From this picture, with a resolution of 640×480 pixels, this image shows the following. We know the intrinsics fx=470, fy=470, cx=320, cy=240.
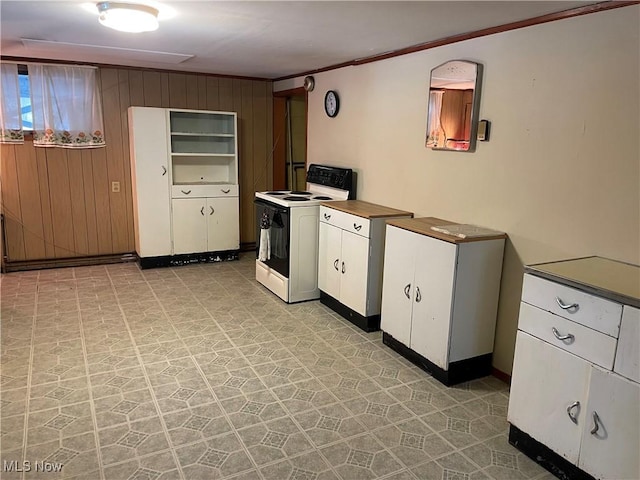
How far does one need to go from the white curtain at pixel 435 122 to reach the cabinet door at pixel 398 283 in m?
0.73

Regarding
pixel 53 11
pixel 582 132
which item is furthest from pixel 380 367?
pixel 53 11

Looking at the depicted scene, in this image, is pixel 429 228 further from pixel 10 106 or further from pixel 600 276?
pixel 10 106

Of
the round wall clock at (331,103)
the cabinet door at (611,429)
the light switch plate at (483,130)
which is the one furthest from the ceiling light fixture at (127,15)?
the cabinet door at (611,429)

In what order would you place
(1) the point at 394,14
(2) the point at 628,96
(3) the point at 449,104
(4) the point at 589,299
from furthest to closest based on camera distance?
(3) the point at 449,104
(1) the point at 394,14
(2) the point at 628,96
(4) the point at 589,299

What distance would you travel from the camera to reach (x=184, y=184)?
213 inches

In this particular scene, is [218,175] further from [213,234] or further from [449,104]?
[449,104]

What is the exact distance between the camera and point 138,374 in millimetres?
2971

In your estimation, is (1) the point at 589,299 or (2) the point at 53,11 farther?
(2) the point at 53,11

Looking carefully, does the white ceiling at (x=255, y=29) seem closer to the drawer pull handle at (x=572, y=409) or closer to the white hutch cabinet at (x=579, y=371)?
the white hutch cabinet at (x=579, y=371)

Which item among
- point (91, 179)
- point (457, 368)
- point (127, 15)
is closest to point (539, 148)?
point (457, 368)

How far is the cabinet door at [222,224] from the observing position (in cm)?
549

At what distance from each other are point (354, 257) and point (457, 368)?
1.22 meters

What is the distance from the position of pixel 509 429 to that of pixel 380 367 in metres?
0.93

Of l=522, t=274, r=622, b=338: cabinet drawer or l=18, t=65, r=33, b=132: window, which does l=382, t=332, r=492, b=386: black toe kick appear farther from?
l=18, t=65, r=33, b=132: window
